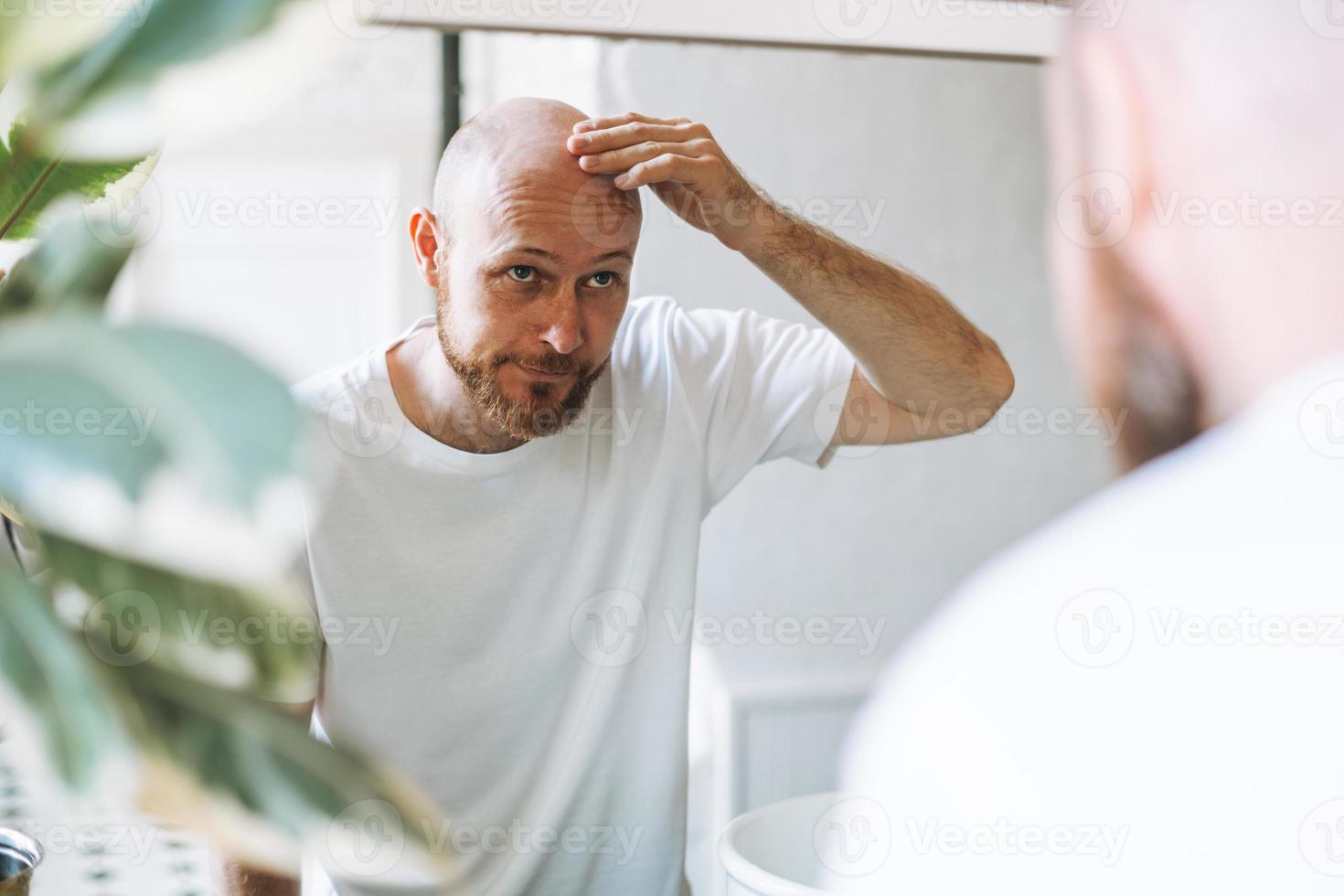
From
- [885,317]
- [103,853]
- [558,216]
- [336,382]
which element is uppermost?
[558,216]

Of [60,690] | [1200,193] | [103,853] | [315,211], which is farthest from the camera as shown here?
[103,853]

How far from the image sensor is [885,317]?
1.40 m

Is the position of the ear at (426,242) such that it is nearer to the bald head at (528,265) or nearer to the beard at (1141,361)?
the bald head at (528,265)

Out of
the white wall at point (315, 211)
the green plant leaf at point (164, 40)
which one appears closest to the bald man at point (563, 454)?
the white wall at point (315, 211)

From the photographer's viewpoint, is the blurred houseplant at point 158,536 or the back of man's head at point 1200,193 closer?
the blurred houseplant at point 158,536

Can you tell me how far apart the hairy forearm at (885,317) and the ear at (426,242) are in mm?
401

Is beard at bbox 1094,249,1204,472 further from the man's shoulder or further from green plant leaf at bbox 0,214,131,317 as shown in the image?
the man's shoulder

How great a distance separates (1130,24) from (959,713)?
47 centimetres

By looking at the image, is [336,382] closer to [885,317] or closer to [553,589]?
[553,589]

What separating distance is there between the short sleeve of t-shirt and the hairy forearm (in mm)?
77

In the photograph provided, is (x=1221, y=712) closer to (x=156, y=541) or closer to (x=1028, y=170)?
(x=156, y=541)

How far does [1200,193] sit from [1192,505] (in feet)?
0.61

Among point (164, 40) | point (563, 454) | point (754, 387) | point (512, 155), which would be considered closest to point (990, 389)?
point (754, 387)

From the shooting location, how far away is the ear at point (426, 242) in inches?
57.2
